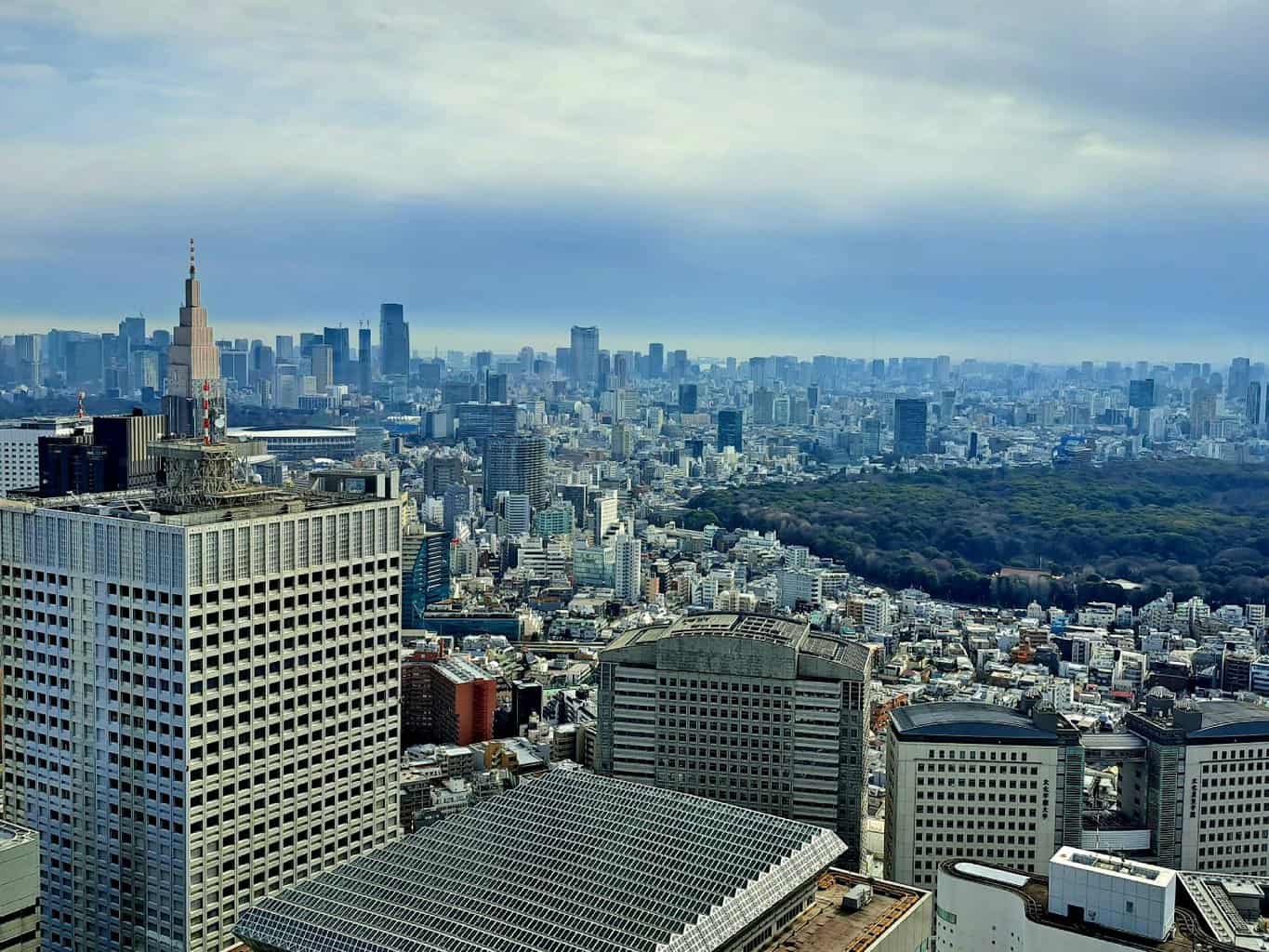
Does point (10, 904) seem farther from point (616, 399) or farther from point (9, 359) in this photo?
point (616, 399)

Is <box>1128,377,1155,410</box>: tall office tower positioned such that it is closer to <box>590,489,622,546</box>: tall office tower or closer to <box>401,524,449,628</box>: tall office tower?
<box>590,489,622,546</box>: tall office tower

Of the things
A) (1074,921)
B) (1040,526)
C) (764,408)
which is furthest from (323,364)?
(1074,921)

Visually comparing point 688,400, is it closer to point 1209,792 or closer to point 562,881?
point 1209,792

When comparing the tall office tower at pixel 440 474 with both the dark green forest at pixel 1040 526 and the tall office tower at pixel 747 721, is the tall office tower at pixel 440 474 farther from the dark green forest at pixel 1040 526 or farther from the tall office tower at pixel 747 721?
the tall office tower at pixel 747 721

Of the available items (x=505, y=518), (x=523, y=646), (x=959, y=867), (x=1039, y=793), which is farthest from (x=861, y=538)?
(x=959, y=867)

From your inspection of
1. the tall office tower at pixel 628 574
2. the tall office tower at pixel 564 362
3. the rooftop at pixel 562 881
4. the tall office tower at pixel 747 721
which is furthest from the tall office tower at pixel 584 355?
the rooftop at pixel 562 881
